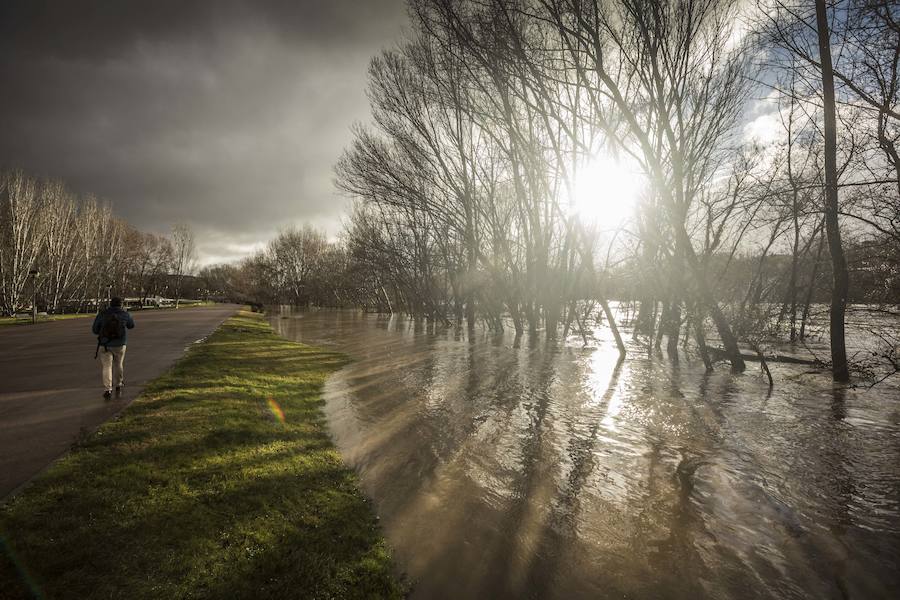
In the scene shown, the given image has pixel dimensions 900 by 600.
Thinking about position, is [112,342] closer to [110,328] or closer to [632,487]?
[110,328]

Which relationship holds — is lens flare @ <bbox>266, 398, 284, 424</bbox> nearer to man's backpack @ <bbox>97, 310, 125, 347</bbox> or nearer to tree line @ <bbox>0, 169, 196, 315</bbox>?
man's backpack @ <bbox>97, 310, 125, 347</bbox>

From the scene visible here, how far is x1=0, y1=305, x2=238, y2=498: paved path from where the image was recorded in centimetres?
477

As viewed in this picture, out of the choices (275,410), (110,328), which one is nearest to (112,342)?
(110,328)

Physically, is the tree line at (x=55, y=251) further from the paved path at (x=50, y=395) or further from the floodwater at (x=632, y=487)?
the floodwater at (x=632, y=487)

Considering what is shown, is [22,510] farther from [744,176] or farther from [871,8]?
[744,176]

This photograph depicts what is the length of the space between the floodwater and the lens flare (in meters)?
0.97

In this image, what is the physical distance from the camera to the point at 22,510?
3.46 meters

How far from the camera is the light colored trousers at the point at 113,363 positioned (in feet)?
24.7

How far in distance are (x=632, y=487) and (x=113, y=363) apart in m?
9.74

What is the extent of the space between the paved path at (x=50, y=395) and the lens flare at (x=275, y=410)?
240cm

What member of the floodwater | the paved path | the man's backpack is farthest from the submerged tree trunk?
the man's backpack

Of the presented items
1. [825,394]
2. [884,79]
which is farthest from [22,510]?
[884,79]

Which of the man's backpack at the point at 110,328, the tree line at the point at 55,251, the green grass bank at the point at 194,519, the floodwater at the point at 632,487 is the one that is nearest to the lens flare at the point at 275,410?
the green grass bank at the point at 194,519

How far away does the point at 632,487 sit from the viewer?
498cm
